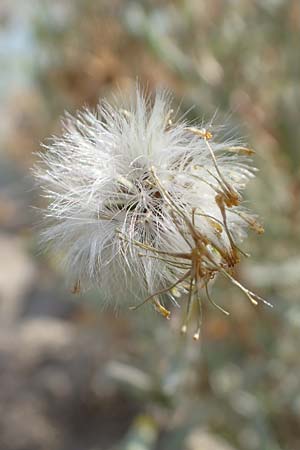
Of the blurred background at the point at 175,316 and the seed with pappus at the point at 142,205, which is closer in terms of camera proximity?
the seed with pappus at the point at 142,205

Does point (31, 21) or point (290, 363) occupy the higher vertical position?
point (31, 21)

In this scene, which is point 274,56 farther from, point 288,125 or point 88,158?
point 88,158

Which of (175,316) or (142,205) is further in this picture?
(175,316)

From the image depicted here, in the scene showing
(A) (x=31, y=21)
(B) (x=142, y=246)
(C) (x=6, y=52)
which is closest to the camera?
(B) (x=142, y=246)

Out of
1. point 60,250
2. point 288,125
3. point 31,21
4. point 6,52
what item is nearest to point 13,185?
point 6,52

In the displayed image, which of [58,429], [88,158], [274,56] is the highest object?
[274,56]

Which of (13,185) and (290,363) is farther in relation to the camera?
(13,185)
